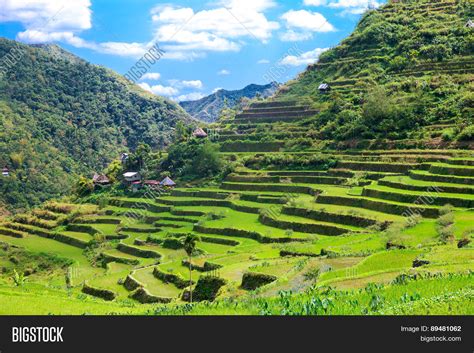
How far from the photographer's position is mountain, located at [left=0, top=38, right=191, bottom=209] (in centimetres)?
6494

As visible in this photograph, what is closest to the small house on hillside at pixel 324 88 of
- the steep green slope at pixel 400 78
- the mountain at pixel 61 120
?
the steep green slope at pixel 400 78

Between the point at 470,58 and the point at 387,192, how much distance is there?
69.3 feet

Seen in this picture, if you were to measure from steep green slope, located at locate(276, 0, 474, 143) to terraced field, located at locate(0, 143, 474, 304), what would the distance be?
3231 millimetres

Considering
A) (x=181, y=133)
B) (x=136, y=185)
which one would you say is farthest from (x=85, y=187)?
(x=181, y=133)

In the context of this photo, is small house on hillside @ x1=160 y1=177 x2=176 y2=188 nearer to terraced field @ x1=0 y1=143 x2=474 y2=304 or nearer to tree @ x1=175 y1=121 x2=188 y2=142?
terraced field @ x1=0 y1=143 x2=474 y2=304

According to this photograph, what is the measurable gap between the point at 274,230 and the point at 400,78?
2129 centimetres

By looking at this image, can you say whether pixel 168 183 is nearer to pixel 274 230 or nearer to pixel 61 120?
pixel 274 230
